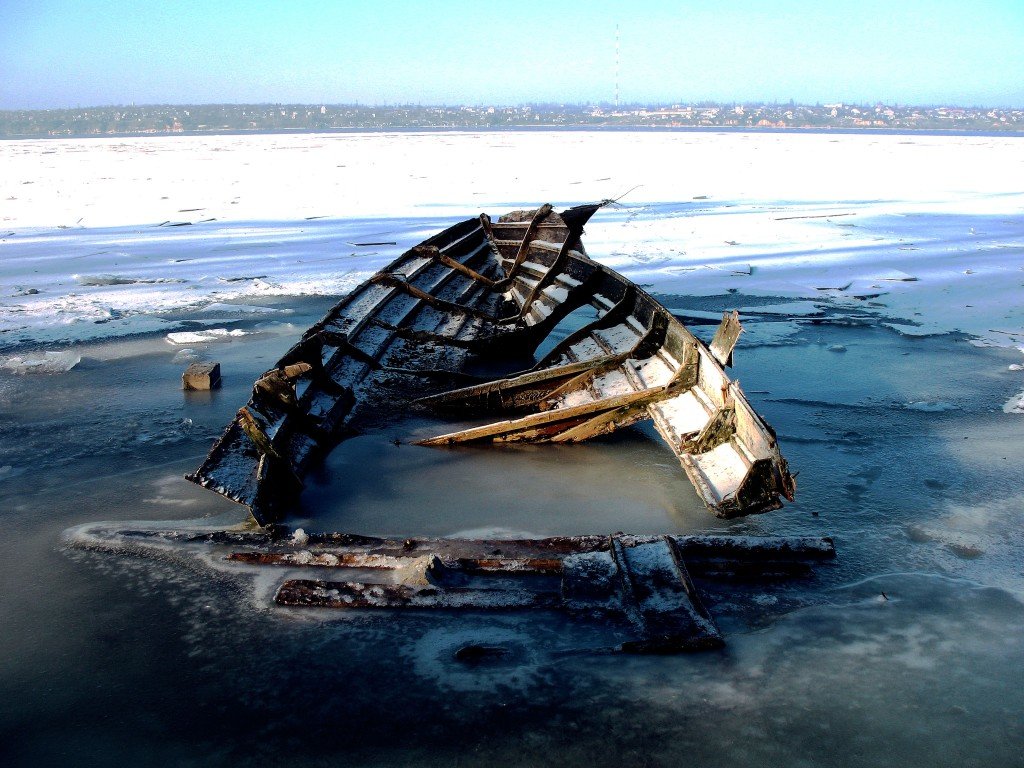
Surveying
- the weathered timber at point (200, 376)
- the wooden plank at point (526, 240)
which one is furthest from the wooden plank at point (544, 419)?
the wooden plank at point (526, 240)

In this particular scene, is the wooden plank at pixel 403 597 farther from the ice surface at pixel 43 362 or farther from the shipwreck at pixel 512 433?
the ice surface at pixel 43 362

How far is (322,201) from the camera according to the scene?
1991cm

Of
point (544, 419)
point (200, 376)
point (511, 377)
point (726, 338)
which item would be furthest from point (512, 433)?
point (200, 376)

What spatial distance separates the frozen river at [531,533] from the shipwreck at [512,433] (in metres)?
0.16

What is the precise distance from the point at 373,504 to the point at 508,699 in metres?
2.04

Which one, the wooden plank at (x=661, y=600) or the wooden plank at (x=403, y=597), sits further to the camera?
the wooden plank at (x=403, y=597)

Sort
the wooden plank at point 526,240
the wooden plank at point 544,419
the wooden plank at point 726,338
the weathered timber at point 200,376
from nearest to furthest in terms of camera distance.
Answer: the wooden plank at point 726,338
the wooden plank at point 544,419
the weathered timber at point 200,376
the wooden plank at point 526,240

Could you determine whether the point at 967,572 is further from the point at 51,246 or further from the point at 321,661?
the point at 51,246

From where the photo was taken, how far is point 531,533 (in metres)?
4.63

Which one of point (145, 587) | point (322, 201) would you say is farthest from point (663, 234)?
point (145, 587)

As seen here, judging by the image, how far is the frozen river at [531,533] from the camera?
3.11 metres

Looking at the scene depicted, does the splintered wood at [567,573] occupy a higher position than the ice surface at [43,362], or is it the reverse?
the ice surface at [43,362]

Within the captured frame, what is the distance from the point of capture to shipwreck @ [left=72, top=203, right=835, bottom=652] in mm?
3895

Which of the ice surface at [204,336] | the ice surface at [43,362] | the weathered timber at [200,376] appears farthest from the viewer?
the ice surface at [204,336]
